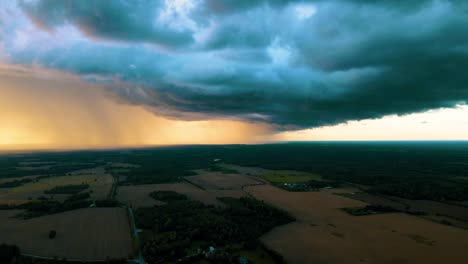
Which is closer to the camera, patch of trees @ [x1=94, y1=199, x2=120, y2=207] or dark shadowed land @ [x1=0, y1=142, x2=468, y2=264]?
dark shadowed land @ [x1=0, y1=142, x2=468, y2=264]

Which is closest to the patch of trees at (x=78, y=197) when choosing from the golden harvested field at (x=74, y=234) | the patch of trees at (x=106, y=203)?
the patch of trees at (x=106, y=203)

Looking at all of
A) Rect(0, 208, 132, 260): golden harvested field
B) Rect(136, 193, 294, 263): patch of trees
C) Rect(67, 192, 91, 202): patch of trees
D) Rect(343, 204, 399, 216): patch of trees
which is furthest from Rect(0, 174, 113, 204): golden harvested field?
Rect(343, 204, 399, 216): patch of trees

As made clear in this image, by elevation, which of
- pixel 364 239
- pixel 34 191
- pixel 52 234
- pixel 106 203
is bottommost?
pixel 364 239

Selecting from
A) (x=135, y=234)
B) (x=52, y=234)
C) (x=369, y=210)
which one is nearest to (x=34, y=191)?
(x=52, y=234)

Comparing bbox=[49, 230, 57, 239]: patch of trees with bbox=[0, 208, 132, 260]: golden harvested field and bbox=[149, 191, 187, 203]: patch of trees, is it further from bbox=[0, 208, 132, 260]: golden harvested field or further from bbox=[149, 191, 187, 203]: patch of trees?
bbox=[149, 191, 187, 203]: patch of trees

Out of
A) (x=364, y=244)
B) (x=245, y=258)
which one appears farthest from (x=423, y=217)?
(x=245, y=258)

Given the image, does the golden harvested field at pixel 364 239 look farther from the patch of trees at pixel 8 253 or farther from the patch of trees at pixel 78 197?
the patch of trees at pixel 78 197

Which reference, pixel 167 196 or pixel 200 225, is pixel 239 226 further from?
pixel 167 196
